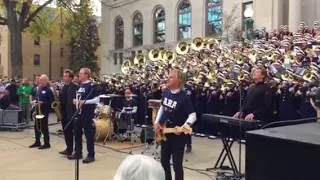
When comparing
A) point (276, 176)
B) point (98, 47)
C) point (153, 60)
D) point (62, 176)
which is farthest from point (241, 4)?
point (98, 47)

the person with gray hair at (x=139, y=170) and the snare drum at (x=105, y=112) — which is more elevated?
the person with gray hair at (x=139, y=170)

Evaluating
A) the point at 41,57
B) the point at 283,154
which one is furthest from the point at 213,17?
the point at 41,57

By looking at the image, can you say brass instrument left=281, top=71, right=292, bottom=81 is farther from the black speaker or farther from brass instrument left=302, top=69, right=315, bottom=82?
the black speaker

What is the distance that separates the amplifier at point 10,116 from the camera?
44.1ft

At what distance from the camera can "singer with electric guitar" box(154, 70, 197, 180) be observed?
546cm

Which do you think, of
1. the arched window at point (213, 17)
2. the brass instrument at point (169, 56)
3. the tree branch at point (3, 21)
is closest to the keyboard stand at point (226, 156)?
the brass instrument at point (169, 56)

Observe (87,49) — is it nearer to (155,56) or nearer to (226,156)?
(155,56)

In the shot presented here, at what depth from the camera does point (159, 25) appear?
34.7 metres

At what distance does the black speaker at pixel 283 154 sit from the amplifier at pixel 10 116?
471 inches

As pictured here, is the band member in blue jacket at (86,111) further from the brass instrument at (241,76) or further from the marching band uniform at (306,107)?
the marching band uniform at (306,107)

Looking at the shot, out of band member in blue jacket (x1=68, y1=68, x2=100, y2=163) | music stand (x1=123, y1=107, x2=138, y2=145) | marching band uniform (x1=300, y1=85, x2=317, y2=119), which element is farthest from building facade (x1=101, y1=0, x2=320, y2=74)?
band member in blue jacket (x1=68, y1=68, x2=100, y2=163)

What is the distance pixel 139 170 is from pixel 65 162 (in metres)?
6.68

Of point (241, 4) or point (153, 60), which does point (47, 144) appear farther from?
point (241, 4)

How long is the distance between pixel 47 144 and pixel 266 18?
18.0 metres
